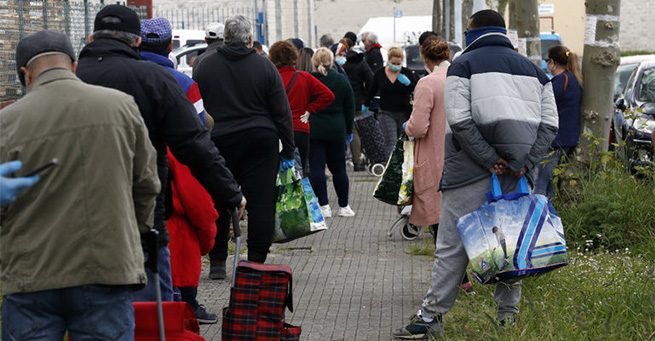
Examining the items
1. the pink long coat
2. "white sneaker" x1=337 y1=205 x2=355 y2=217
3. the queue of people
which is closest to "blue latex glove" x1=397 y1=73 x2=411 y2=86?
the queue of people

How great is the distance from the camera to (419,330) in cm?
598

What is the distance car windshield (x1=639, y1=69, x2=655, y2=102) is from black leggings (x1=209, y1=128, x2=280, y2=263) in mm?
8393

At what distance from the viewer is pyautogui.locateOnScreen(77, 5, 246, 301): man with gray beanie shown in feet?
15.0

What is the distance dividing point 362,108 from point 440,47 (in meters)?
7.42

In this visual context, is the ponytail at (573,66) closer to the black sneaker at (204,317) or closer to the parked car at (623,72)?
the black sneaker at (204,317)

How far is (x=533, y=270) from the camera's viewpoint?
542 cm

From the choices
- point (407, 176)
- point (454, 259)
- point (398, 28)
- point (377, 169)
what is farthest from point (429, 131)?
point (398, 28)

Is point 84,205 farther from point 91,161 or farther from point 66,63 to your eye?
point 66,63

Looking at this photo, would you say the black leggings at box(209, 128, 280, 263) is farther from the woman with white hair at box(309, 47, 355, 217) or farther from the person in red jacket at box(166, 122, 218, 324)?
the woman with white hair at box(309, 47, 355, 217)

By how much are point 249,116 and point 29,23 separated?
3.13 meters

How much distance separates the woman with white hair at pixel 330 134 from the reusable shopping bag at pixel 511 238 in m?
5.53

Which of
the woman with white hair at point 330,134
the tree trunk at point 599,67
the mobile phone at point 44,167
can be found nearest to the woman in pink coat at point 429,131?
the tree trunk at point 599,67

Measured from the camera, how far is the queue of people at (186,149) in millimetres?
3502

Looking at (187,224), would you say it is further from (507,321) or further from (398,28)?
(398,28)
